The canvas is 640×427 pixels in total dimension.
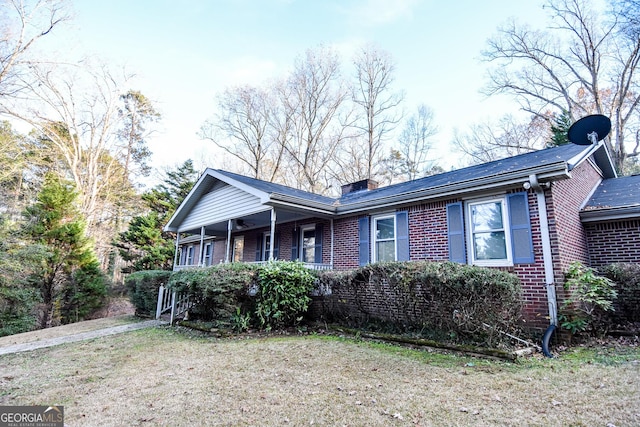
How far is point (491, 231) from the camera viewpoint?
23.3 ft

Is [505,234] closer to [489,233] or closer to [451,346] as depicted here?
[489,233]

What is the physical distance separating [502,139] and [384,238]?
16.8 meters

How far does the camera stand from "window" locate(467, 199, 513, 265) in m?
6.88

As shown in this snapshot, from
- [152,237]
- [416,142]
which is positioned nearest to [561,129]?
[416,142]

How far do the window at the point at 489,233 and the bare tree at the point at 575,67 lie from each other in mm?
15331

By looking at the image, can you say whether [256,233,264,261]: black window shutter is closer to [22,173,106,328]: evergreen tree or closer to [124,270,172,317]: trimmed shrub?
[124,270,172,317]: trimmed shrub

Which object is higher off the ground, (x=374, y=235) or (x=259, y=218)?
(x=259, y=218)

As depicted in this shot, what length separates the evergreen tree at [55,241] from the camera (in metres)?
13.2

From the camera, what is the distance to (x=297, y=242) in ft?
39.4

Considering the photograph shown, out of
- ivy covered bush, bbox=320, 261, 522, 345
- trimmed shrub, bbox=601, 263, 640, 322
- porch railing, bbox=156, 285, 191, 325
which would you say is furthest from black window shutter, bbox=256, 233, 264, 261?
trimmed shrub, bbox=601, 263, 640, 322

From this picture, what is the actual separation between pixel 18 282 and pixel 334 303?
11.7m

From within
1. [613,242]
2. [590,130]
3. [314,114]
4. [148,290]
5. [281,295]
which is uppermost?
[314,114]

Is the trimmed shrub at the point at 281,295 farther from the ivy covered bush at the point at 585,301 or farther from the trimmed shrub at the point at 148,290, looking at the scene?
the trimmed shrub at the point at 148,290

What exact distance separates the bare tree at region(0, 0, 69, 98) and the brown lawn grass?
1545 cm
